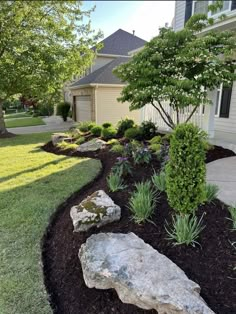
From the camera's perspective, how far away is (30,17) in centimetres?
1141

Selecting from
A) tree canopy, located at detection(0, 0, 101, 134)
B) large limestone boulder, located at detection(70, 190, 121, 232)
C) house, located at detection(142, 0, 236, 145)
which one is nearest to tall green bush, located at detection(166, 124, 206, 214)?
large limestone boulder, located at detection(70, 190, 121, 232)

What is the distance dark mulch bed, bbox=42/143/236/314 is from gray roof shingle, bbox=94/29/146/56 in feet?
60.8

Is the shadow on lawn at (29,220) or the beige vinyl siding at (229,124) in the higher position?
the beige vinyl siding at (229,124)

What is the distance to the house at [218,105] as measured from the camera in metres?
6.93

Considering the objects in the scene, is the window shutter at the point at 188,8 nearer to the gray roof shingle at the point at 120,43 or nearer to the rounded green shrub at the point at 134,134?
the rounded green shrub at the point at 134,134

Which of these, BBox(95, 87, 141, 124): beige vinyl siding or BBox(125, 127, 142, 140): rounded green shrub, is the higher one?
BBox(95, 87, 141, 124): beige vinyl siding

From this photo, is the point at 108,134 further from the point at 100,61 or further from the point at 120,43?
the point at 120,43

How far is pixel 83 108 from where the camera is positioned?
1820 cm

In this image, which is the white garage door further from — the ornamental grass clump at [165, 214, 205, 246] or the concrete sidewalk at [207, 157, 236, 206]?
the ornamental grass clump at [165, 214, 205, 246]

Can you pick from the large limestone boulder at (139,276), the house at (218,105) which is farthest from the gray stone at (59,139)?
the large limestone boulder at (139,276)

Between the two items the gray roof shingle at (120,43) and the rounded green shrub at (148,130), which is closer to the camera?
the rounded green shrub at (148,130)

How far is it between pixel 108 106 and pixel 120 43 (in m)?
7.89

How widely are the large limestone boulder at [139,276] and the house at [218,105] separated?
503 centimetres

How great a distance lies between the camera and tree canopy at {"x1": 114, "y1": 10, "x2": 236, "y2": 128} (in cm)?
598
